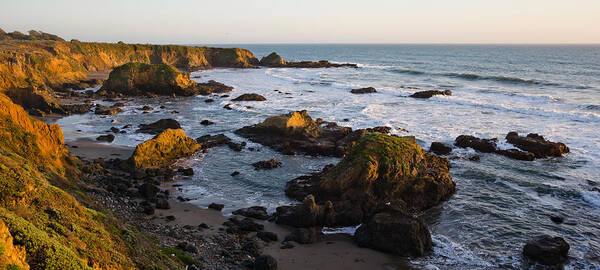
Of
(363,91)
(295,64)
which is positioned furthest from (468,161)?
(295,64)

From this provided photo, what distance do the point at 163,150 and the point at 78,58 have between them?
56968mm

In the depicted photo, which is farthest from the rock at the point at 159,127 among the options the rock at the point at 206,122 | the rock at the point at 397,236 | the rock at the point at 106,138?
the rock at the point at 397,236

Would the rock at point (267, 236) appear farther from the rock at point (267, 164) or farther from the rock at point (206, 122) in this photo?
the rock at point (206, 122)

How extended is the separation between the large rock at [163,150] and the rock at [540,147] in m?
22.3

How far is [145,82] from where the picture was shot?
178ft

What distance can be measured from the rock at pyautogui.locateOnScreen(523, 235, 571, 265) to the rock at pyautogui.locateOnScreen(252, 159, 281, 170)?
1414 cm

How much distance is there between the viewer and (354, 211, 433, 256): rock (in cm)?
1450

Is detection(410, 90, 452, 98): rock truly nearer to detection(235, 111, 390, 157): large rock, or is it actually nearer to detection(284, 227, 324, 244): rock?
detection(235, 111, 390, 157): large rock

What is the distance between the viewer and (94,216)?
10320 millimetres

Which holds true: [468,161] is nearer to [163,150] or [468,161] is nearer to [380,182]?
[380,182]

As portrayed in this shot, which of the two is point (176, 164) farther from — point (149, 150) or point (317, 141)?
point (317, 141)

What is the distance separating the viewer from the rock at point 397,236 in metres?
14.5

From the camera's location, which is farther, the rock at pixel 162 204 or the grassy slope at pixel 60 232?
the rock at pixel 162 204

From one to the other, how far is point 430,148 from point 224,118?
20465 millimetres
